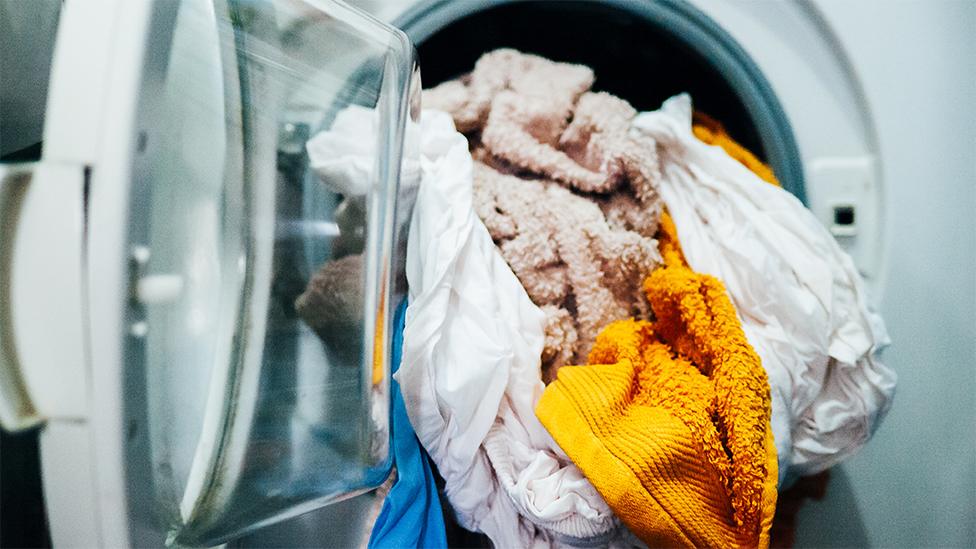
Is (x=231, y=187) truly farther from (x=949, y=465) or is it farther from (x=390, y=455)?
(x=949, y=465)

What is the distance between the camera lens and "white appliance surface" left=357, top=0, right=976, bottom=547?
58cm

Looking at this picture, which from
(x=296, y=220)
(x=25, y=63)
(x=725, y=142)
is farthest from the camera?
(x=725, y=142)

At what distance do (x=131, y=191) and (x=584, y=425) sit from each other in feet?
1.19

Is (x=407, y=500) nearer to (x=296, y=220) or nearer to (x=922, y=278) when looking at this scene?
(x=296, y=220)

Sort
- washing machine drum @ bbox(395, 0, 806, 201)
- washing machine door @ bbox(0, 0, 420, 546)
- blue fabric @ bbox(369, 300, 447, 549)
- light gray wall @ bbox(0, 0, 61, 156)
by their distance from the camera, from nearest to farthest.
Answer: washing machine door @ bbox(0, 0, 420, 546), light gray wall @ bbox(0, 0, 61, 156), blue fabric @ bbox(369, 300, 447, 549), washing machine drum @ bbox(395, 0, 806, 201)

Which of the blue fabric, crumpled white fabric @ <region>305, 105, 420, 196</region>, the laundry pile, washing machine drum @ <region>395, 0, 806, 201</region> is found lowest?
the blue fabric

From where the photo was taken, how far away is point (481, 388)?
1.59ft

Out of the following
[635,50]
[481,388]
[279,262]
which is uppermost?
[635,50]

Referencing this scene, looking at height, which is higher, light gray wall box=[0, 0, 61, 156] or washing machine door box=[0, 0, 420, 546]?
light gray wall box=[0, 0, 61, 156]

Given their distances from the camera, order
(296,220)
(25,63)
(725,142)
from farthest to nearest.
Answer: (725,142), (296,220), (25,63)

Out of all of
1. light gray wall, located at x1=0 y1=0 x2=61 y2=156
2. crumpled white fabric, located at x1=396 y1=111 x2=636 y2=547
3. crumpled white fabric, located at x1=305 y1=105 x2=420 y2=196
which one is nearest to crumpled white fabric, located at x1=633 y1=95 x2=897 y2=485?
crumpled white fabric, located at x1=396 y1=111 x2=636 y2=547

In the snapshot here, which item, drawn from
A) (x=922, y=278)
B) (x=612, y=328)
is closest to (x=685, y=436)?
(x=612, y=328)

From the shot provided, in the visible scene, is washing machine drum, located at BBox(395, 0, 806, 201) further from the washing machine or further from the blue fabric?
the blue fabric

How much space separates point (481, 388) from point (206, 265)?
25cm
